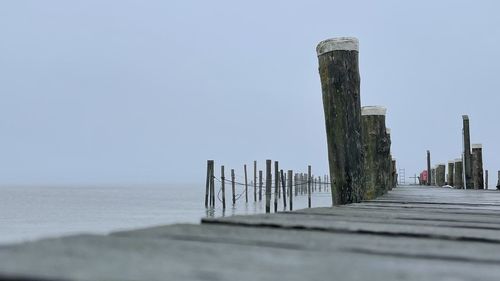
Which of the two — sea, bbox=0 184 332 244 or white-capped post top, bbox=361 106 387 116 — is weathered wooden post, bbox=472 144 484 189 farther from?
sea, bbox=0 184 332 244

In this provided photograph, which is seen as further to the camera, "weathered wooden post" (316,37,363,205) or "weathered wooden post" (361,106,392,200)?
"weathered wooden post" (361,106,392,200)

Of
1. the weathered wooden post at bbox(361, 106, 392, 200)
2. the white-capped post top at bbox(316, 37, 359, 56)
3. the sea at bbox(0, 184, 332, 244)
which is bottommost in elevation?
the sea at bbox(0, 184, 332, 244)

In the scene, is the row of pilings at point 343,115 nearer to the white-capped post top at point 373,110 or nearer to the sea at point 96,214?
the sea at point 96,214

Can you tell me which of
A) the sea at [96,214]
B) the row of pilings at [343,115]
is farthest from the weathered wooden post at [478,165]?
the row of pilings at [343,115]

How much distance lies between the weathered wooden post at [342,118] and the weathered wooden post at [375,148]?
336 cm

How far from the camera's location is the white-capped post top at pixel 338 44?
4.61 metres

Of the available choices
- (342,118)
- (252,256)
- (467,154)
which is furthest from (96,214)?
(252,256)

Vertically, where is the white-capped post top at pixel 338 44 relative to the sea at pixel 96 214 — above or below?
above

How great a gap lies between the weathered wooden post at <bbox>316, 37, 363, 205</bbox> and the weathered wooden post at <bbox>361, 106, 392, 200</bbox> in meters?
3.36

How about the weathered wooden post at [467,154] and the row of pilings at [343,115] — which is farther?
the weathered wooden post at [467,154]

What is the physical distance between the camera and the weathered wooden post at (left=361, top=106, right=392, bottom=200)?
816cm

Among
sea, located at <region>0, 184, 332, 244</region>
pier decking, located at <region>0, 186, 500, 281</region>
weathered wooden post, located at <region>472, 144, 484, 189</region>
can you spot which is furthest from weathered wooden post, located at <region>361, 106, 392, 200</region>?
weathered wooden post, located at <region>472, 144, 484, 189</region>

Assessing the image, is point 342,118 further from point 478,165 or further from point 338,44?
point 478,165

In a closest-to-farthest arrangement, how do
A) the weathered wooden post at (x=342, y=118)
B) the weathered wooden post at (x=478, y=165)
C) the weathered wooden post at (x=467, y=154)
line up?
the weathered wooden post at (x=342, y=118) → the weathered wooden post at (x=467, y=154) → the weathered wooden post at (x=478, y=165)
